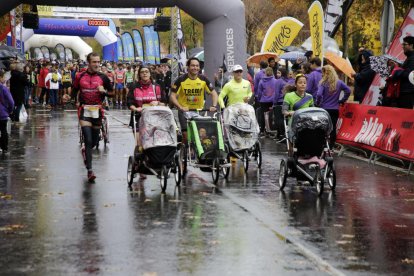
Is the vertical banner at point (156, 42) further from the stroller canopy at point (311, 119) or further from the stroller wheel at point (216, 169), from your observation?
the stroller canopy at point (311, 119)

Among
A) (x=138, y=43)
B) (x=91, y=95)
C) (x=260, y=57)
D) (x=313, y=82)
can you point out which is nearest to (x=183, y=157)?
(x=91, y=95)

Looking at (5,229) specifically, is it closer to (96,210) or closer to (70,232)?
(70,232)

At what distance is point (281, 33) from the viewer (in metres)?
32.2

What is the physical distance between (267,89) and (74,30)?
45.8m

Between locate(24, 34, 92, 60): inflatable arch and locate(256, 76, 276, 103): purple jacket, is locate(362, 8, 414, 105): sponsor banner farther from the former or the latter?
locate(24, 34, 92, 60): inflatable arch

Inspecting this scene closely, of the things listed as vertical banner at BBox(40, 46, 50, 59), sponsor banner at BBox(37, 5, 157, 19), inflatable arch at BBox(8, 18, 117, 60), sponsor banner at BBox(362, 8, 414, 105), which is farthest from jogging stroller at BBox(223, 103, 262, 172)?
vertical banner at BBox(40, 46, 50, 59)

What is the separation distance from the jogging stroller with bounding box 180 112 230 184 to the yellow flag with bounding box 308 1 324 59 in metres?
8.72

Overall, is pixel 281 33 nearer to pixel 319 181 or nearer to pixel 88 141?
pixel 88 141

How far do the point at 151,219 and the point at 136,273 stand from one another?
285 centimetres

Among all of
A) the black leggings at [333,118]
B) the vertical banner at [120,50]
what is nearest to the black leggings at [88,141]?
the black leggings at [333,118]

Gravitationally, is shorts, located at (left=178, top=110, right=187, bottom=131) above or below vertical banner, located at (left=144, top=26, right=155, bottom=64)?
below

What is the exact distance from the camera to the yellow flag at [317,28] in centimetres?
2259

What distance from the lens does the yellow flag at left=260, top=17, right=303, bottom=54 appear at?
31752 millimetres

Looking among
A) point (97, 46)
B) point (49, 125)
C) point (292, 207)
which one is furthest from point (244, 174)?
point (97, 46)
